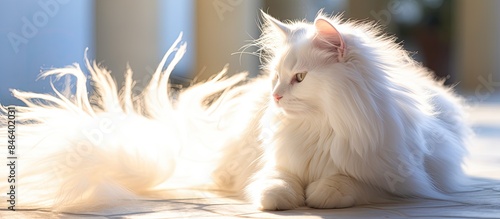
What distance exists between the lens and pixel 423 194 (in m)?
1.83

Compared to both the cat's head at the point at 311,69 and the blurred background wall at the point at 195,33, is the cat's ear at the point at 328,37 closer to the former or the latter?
the cat's head at the point at 311,69

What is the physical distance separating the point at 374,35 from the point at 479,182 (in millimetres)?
668

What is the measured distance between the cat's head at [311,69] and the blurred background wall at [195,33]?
401 millimetres

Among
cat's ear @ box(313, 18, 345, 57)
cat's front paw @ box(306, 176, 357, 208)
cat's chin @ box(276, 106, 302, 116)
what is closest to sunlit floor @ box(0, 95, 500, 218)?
cat's front paw @ box(306, 176, 357, 208)

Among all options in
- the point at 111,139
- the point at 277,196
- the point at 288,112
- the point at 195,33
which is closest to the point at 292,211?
the point at 277,196

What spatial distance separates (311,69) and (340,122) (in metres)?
0.14

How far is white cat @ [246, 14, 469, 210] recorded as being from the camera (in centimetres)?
169


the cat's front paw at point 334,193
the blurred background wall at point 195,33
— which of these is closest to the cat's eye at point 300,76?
the cat's front paw at point 334,193

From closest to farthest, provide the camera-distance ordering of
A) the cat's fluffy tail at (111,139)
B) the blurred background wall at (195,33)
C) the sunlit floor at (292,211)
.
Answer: the sunlit floor at (292,211), the cat's fluffy tail at (111,139), the blurred background wall at (195,33)

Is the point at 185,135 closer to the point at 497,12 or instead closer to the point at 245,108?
the point at 245,108

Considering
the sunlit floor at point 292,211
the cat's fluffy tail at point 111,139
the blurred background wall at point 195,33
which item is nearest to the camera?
the sunlit floor at point 292,211

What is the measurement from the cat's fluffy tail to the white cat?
1.14ft

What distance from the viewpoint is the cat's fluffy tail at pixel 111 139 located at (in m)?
1.89

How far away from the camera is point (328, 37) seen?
1709mm
